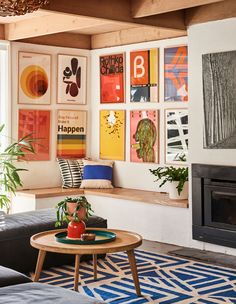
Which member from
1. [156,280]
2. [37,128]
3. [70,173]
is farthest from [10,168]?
[156,280]

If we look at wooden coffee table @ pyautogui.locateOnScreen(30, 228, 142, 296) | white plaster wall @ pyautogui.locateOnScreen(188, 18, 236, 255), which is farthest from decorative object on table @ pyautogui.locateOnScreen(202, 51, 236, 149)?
wooden coffee table @ pyautogui.locateOnScreen(30, 228, 142, 296)

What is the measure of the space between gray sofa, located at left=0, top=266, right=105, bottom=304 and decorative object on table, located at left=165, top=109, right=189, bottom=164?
3678 millimetres

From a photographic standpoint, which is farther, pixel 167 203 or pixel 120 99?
pixel 120 99

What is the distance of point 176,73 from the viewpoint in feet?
23.3

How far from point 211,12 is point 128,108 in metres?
1.95

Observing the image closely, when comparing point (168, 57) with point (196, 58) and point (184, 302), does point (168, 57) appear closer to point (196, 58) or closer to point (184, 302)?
point (196, 58)

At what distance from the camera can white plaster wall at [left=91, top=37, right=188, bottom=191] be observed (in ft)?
23.8

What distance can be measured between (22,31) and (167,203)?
103 inches

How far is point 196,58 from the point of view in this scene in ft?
20.6

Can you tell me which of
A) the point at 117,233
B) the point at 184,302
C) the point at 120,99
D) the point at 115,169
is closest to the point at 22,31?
the point at 120,99

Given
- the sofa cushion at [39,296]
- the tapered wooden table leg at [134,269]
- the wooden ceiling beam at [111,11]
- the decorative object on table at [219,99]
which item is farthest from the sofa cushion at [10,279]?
the decorative object on table at [219,99]

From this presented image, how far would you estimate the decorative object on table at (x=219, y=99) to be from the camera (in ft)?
19.5

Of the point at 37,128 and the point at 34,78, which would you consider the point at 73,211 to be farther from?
the point at 34,78

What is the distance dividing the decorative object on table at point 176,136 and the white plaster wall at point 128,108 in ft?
0.23
